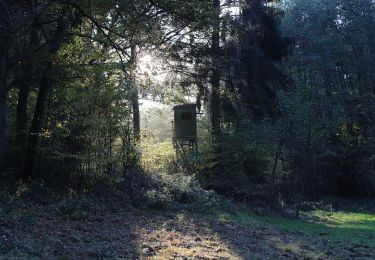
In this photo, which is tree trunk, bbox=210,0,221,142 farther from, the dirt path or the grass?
the dirt path

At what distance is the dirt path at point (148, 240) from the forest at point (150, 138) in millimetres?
46

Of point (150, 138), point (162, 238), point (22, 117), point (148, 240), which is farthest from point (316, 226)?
point (22, 117)

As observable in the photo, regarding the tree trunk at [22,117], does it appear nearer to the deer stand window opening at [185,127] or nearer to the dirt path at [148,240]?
the dirt path at [148,240]

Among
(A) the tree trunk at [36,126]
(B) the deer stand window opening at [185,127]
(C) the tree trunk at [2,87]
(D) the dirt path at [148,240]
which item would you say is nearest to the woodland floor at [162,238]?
(D) the dirt path at [148,240]

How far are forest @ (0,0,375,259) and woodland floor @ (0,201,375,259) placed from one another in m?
0.05

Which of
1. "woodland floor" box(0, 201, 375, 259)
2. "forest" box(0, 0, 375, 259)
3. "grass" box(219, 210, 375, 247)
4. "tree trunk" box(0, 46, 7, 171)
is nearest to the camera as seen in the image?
"woodland floor" box(0, 201, 375, 259)

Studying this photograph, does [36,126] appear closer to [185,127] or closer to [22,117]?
[22,117]

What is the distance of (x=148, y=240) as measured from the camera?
30.8 feet

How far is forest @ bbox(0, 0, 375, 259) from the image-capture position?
9.46 metres

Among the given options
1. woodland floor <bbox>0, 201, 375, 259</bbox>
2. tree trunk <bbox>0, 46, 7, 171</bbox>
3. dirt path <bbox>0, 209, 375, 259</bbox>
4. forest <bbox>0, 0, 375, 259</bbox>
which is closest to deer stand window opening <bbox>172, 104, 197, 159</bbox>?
forest <bbox>0, 0, 375, 259</bbox>

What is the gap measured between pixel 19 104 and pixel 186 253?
7246 millimetres

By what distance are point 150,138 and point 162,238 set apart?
25.8ft

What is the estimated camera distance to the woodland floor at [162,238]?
7.84 metres

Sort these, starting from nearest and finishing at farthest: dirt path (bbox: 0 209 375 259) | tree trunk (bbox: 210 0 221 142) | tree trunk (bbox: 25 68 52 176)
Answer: dirt path (bbox: 0 209 375 259) → tree trunk (bbox: 25 68 52 176) → tree trunk (bbox: 210 0 221 142)
